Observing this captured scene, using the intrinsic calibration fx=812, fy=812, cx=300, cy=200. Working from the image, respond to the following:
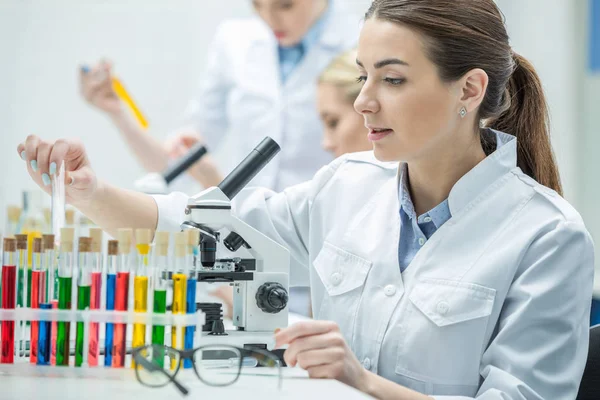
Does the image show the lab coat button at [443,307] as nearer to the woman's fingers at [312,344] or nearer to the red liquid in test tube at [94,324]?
the woman's fingers at [312,344]

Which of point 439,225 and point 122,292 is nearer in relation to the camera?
point 122,292

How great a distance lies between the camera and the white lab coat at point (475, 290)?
131cm

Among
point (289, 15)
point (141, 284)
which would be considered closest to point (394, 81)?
point (141, 284)

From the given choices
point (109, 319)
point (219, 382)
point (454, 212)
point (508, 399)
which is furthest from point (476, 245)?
point (109, 319)

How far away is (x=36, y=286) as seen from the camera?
1168 millimetres

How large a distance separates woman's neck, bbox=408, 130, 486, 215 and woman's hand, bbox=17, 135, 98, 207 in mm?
614

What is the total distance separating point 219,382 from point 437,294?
45cm

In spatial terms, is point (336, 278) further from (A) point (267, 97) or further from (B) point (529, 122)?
(A) point (267, 97)

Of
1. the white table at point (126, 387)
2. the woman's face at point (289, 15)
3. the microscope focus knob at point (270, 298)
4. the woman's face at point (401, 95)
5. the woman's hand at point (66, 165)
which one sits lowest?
the white table at point (126, 387)

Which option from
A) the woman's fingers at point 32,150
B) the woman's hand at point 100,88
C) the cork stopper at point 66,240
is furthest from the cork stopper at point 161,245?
the woman's hand at point 100,88

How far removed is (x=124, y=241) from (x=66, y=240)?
0.27 feet

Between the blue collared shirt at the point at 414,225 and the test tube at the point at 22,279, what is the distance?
661 mm

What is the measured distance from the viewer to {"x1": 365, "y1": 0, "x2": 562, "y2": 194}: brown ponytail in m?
1.46

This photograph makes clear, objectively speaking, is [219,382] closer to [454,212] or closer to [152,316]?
[152,316]
